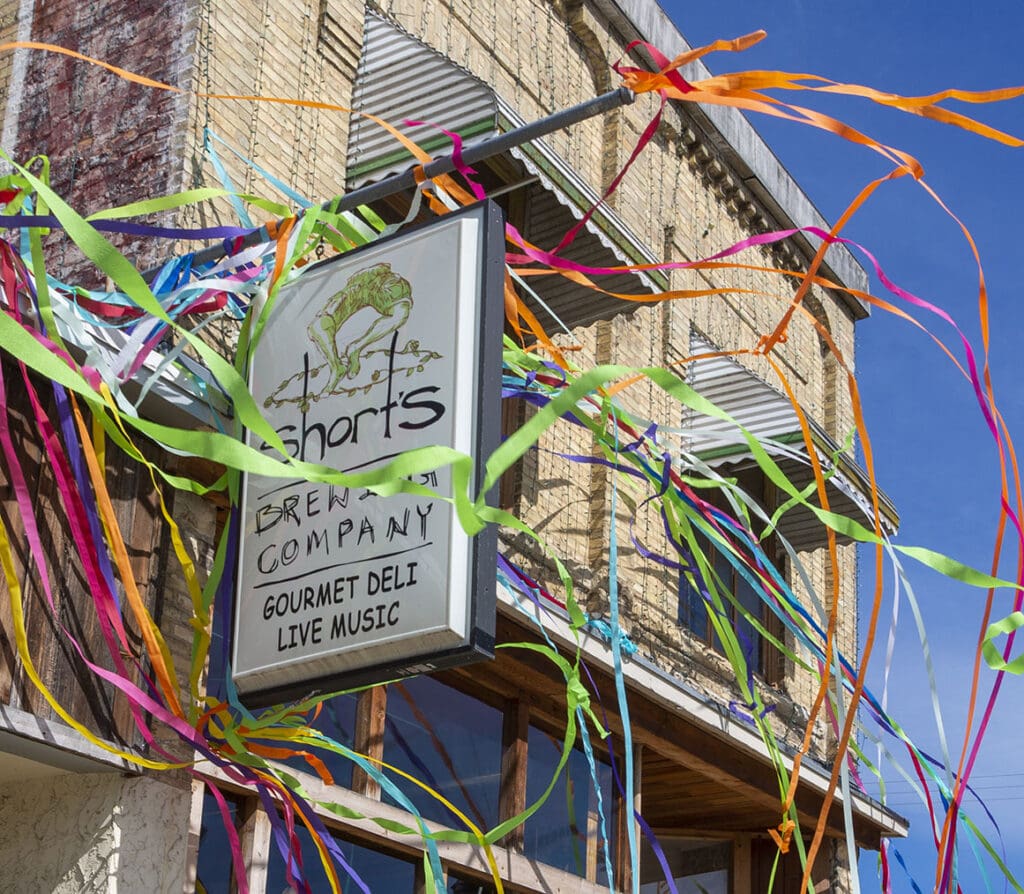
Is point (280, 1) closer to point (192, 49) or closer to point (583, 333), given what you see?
point (192, 49)

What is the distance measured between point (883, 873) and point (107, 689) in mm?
3233

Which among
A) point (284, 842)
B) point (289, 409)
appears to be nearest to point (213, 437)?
point (289, 409)

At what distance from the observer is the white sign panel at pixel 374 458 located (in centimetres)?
545

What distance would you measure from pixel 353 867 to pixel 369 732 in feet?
2.27

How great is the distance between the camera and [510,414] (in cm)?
1055

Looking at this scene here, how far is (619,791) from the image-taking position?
10.0 metres

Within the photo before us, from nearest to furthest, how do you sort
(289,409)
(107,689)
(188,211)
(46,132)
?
(289,409), (107,689), (188,211), (46,132)

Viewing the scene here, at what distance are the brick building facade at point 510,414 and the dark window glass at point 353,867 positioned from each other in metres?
0.02

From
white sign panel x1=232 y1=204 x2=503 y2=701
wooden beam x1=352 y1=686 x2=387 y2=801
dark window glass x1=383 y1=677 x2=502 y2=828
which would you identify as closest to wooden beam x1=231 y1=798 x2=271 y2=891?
wooden beam x1=352 y1=686 x2=387 y2=801

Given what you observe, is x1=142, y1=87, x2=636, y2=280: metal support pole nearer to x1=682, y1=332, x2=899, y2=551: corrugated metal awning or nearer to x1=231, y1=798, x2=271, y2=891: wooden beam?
x1=231, y1=798, x2=271, y2=891: wooden beam

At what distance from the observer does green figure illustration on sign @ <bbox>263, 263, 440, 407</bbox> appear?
5.86m

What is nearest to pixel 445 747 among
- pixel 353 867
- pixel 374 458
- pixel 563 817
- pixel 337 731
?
pixel 337 731

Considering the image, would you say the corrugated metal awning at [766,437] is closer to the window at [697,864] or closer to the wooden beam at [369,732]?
the window at [697,864]

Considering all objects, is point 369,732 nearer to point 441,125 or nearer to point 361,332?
point 361,332
